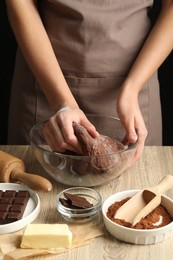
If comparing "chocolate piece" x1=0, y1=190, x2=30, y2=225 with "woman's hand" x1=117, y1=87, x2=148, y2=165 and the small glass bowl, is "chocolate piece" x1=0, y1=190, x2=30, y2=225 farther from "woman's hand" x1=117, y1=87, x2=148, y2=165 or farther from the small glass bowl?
"woman's hand" x1=117, y1=87, x2=148, y2=165

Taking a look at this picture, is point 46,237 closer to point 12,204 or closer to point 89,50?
point 12,204

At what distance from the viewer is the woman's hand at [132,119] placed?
4.25ft

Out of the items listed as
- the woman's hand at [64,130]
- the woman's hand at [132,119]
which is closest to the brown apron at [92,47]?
the woman's hand at [132,119]

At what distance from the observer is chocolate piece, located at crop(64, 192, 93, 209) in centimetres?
111

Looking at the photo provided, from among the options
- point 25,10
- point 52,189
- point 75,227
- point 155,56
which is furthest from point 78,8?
point 75,227

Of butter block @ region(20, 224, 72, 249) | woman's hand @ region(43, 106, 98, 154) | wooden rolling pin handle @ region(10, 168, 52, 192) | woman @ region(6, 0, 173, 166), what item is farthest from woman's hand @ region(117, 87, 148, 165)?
butter block @ region(20, 224, 72, 249)

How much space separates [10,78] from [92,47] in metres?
0.75

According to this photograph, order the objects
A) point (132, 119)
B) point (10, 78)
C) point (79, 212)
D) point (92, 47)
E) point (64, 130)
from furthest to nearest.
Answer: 1. point (10, 78)
2. point (92, 47)
3. point (132, 119)
4. point (64, 130)
5. point (79, 212)

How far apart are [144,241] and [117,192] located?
21cm

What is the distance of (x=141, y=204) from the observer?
111 cm

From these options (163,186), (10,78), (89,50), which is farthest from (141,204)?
(10,78)

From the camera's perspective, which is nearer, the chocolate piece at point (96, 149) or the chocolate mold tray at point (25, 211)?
the chocolate mold tray at point (25, 211)

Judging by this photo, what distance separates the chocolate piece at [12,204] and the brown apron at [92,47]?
517mm

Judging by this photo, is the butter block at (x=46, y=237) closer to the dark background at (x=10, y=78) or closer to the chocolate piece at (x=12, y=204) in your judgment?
the chocolate piece at (x=12, y=204)
